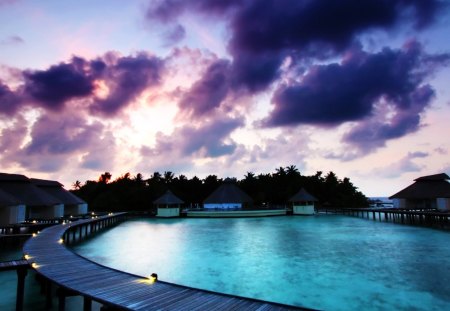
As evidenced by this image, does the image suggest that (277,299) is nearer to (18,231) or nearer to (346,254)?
(346,254)

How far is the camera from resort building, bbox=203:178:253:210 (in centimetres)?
4461

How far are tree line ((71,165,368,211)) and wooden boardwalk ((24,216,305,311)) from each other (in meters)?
42.2

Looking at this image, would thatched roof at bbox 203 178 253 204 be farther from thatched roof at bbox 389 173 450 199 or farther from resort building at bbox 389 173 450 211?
thatched roof at bbox 389 173 450 199

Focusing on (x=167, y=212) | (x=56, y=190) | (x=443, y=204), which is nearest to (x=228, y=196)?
(x=167, y=212)

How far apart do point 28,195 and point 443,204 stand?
42.6m

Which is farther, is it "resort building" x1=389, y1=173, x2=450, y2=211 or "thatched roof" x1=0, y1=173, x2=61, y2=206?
"resort building" x1=389, y1=173, x2=450, y2=211

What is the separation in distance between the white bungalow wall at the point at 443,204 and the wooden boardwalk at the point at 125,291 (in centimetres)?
3678

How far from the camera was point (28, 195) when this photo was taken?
2747 centimetres

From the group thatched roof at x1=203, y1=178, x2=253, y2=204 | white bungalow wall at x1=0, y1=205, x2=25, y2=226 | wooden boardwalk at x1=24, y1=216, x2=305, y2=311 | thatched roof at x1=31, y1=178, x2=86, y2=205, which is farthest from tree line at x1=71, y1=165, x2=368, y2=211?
wooden boardwalk at x1=24, y1=216, x2=305, y2=311

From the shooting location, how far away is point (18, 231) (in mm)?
22797

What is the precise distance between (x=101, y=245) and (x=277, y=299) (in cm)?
1393

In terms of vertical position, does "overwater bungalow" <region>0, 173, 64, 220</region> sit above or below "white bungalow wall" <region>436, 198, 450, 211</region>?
above

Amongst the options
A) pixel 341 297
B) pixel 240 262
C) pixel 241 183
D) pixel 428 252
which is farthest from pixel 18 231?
pixel 241 183

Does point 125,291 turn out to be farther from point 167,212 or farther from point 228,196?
point 228,196
